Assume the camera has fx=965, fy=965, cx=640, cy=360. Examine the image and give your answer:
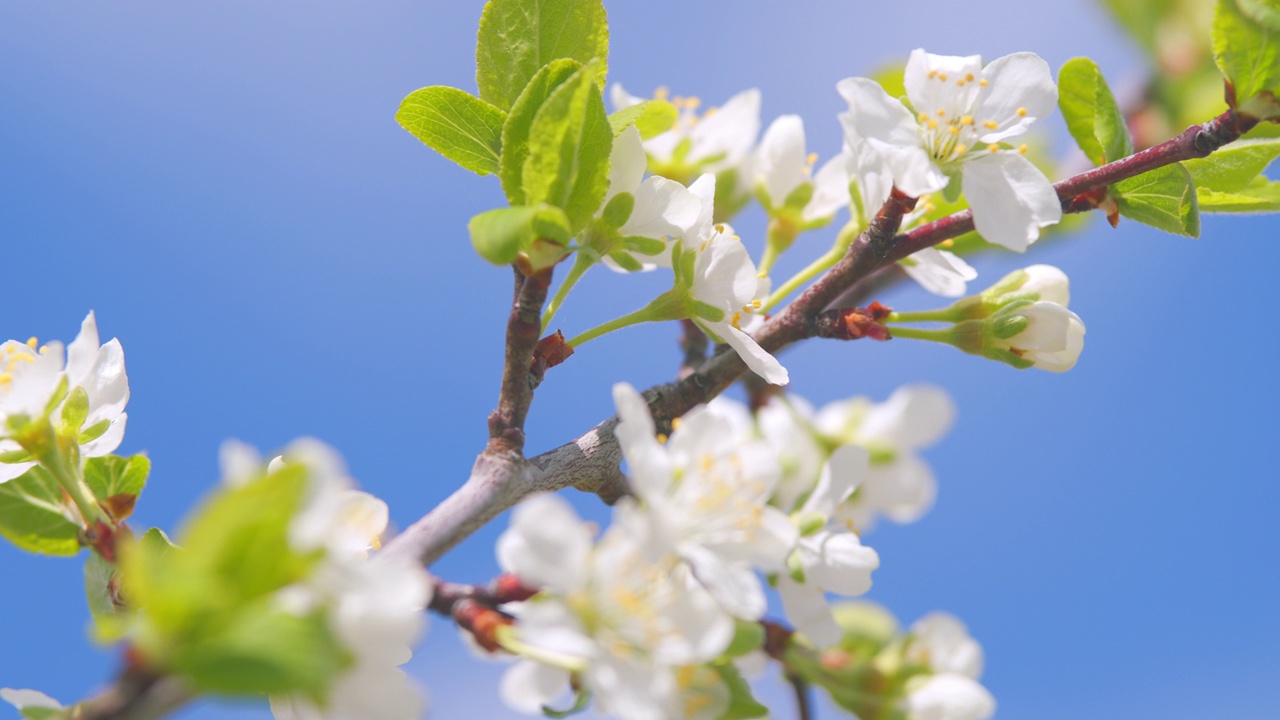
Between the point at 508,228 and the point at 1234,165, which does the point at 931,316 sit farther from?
the point at 508,228

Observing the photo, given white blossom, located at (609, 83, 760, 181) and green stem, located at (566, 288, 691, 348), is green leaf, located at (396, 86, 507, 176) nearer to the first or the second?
green stem, located at (566, 288, 691, 348)

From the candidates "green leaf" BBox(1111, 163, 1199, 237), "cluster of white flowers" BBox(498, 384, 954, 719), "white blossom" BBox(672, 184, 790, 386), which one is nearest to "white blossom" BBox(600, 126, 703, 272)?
"white blossom" BBox(672, 184, 790, 386)

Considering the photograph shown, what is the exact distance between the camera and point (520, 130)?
4.00ft

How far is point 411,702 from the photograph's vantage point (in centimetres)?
96

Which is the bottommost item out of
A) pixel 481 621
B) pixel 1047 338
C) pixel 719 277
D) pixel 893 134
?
pixel 481 621

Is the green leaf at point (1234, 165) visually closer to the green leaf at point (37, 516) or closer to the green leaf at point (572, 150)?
the green leaf at point (572, 150)

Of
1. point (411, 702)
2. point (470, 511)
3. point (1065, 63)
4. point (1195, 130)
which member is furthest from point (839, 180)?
point (411, 702)

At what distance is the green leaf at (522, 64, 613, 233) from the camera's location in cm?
112

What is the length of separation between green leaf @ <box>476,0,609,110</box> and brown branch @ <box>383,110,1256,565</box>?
1.42ft

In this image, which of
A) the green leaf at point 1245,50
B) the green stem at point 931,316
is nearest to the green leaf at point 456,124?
the green stem at point 931,316

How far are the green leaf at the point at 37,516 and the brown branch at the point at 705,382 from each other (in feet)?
2.09

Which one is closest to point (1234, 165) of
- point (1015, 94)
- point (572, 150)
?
point (1015, 94)

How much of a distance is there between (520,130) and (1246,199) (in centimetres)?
113

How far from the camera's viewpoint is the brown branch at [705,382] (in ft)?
3.73
